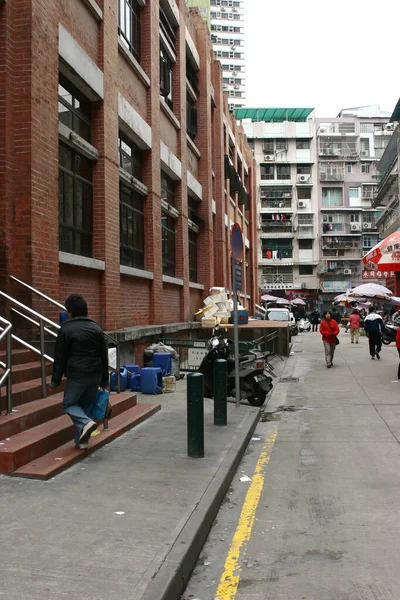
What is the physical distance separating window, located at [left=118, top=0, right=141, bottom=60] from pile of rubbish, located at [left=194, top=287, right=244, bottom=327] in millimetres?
8868

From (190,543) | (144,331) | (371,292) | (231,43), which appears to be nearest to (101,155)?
(144,331)

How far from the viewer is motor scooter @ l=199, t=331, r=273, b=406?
10664 mm

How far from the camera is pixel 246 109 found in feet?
235

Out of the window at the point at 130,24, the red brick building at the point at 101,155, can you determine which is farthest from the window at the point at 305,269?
the window at the point at 130,24

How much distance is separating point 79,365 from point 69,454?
0.97 meters

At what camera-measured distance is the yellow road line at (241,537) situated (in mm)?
3656

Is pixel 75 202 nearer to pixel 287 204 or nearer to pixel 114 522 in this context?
pixel 114 522

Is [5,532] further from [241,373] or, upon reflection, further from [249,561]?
[241,373]

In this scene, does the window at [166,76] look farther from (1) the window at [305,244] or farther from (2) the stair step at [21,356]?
(1) the window at [305,244]

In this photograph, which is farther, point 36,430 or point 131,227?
point 131,227

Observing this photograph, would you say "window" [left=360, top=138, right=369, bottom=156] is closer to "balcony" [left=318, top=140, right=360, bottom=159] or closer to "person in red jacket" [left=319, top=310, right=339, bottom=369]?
"balcony" [left=318, top=140, right=360, bottom=159]

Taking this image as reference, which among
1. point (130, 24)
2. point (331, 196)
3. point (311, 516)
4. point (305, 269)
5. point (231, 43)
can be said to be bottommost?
point (311, 516)

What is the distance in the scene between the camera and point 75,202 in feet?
36.1

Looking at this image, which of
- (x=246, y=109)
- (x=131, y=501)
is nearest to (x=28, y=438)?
(x=131, y=501)
